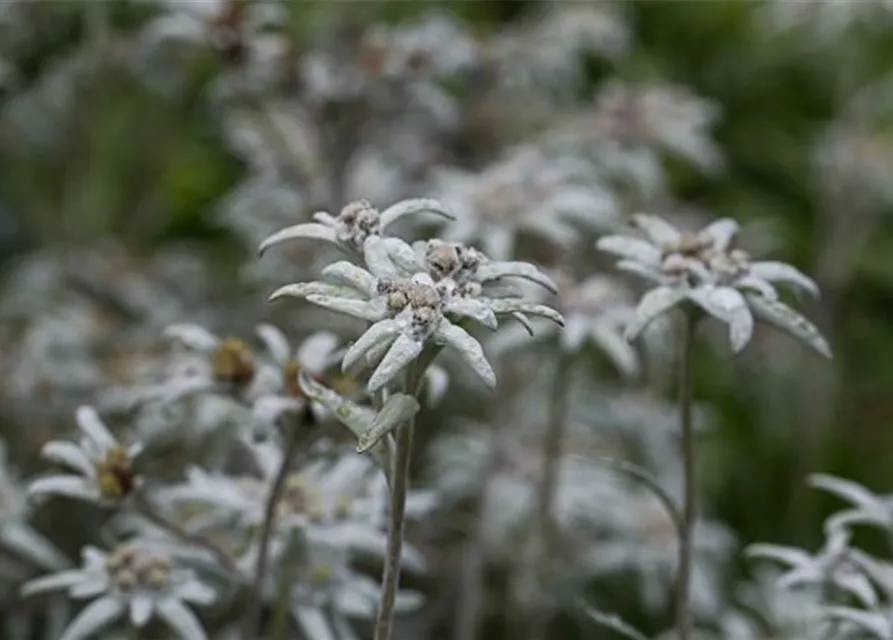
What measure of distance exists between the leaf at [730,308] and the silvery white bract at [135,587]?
0.62 meters

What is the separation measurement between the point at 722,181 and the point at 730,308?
266 centimetres

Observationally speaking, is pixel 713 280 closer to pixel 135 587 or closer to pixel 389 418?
pixel 389 418

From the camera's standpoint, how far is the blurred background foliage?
2.87 metres

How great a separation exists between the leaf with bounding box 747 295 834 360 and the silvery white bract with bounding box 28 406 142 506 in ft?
2.19

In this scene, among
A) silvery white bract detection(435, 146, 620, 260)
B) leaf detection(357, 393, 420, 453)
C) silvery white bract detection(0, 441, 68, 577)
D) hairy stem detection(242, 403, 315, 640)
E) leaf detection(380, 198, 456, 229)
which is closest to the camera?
leaf detection(357, 393, 420, 453)

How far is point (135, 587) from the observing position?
5.05 feet

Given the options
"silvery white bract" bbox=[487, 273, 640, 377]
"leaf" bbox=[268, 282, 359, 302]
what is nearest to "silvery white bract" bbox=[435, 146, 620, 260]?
"silvery white bract" bbox=[487, 273, 640, 377]

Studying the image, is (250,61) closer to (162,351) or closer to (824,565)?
(162,351)

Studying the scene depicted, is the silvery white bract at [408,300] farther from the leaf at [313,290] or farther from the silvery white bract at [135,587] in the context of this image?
the silvery white bract at [135,587]

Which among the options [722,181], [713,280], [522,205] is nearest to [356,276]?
[713,280]

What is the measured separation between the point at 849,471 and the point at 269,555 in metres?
1.87

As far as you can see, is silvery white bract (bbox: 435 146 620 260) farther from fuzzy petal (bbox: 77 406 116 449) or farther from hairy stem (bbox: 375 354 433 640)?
hairy stem (bbox: 375 354 433 640)

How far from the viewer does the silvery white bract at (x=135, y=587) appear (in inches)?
59.9

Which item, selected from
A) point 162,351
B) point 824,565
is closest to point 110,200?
point 162,351
